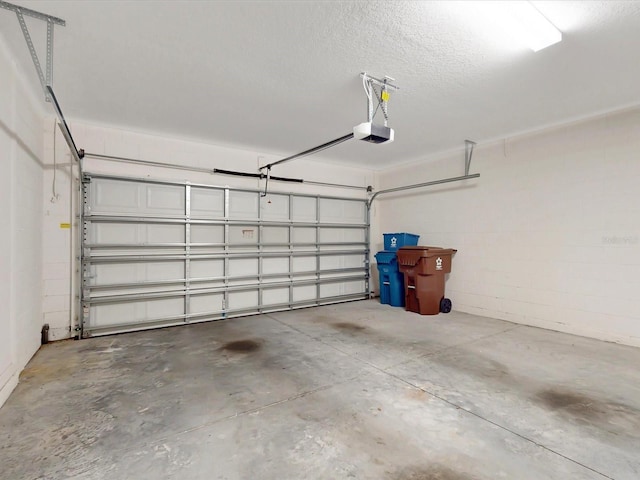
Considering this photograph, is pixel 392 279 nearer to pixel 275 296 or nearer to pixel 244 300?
pixel 275 296

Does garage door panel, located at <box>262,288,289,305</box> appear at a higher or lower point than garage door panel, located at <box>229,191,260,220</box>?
lower

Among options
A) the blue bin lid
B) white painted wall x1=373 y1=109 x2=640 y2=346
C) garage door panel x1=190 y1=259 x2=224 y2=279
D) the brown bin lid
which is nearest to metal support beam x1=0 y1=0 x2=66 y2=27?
garage door panel x1=190 y1=259 x2=224 y2=279

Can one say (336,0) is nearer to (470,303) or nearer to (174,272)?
(174,272)

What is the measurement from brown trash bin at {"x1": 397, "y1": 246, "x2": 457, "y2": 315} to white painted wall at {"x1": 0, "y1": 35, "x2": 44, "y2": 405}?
4.75 metres

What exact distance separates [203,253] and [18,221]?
87.5 inches

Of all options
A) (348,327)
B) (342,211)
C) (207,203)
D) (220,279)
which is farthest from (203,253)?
(342,211)

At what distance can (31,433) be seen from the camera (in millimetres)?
1961

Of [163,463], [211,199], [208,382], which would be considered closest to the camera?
[163,463]

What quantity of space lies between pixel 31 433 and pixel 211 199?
136 inches

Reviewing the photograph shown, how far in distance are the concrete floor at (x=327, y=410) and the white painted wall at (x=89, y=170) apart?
0.57 meters

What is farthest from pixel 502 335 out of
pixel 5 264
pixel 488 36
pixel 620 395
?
pixel 5 264

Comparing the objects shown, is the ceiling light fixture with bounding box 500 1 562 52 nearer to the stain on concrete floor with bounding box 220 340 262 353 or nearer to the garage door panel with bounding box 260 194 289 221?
the stain on concrete floor with bounding box 220 340 262 353

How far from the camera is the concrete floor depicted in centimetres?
169

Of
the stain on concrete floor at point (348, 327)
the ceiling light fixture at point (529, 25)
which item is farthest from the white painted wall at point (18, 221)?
the ceiling light fixture at point (529, 25)
